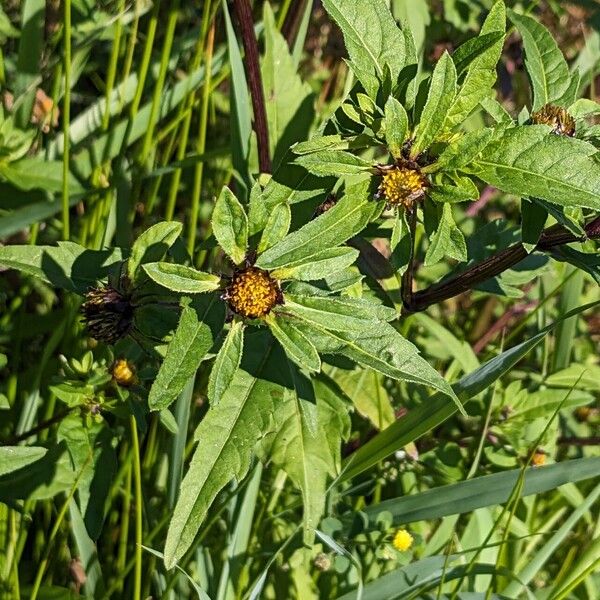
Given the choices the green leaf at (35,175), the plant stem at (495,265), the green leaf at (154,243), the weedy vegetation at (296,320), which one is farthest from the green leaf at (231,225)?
the green leaf at (35,175)

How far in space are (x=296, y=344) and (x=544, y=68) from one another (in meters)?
0.57

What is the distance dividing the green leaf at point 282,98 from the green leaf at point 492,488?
2.23ft

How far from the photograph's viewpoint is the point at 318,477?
4.16ft

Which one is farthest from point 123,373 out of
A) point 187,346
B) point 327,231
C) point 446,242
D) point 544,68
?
point 544,68

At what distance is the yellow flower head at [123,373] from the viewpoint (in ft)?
4.15

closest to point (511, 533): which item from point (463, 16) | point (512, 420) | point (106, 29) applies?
point (512, 420)

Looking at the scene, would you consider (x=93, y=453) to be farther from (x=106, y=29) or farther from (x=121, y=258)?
(x=106, y=29)

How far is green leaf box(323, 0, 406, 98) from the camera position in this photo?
1.14 metres

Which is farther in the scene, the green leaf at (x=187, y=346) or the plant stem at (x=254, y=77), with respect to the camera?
the plant stem at (x=254, y=77)

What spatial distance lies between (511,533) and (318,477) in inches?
26.6

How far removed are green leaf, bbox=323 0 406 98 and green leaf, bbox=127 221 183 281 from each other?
1.09ft

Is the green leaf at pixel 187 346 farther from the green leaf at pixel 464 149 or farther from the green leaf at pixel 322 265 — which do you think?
the green leaf at pixel 464 149

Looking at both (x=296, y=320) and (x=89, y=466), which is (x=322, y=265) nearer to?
(x=296, y=320)

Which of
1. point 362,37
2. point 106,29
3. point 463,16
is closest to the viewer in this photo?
point 362,37
